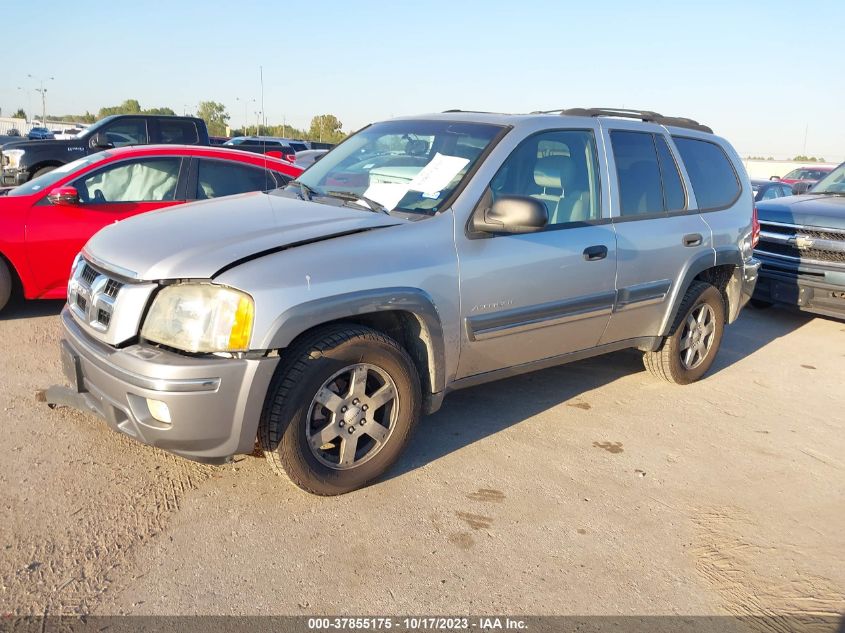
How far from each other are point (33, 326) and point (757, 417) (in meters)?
5.55

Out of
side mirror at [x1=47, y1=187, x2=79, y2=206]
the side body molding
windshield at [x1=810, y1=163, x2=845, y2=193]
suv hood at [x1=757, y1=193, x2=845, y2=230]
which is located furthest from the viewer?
windshield at [x1=810, y1=163, x2=845, y2=193]

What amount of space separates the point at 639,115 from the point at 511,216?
79.7 inches

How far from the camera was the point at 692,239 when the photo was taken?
Answer: 16.4 feet

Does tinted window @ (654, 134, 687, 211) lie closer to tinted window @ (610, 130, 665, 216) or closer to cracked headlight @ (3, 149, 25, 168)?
tinted window @ (610, 130, 665, 216)

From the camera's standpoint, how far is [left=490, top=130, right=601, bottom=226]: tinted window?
4.04m

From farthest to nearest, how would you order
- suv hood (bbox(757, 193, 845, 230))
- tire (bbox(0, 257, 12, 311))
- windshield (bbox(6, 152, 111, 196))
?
1. suv hood (bbox(757, 193, 845, 230))
2. windshield (bbox(6, 152, 111, 196))
3. tire (bbox(0, 257, 12, 311))

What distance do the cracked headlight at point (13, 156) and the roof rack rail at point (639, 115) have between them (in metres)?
10.1

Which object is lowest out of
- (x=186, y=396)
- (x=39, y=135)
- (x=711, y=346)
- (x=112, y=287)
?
(x=711, y=346)

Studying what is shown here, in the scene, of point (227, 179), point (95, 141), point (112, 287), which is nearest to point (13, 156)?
point (95, 141)

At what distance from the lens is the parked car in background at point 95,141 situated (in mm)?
11727

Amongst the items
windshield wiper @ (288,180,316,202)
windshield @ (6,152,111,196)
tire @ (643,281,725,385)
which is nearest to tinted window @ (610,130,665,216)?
tire @ (643,281,725,385)

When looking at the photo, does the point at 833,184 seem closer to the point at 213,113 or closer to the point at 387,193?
the point at 387,193

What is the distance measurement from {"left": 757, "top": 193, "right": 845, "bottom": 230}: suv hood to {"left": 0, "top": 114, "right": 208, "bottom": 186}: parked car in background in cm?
951

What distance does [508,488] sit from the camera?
370cm
